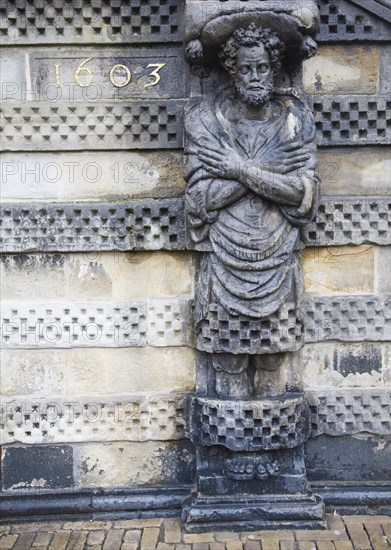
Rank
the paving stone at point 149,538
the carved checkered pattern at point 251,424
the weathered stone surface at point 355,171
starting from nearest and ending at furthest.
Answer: the paving stone at point 149,538 → the carved checkered pattern at point 251,424 → the weathered stone surface at point 355,171

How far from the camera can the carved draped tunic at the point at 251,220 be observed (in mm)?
4371

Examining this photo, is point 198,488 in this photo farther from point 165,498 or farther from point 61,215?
point 61,215

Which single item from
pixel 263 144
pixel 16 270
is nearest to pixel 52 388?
pixel 16 270

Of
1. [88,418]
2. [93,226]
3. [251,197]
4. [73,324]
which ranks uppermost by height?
[251,197]

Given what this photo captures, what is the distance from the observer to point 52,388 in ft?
16.0

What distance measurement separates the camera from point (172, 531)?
4609mm

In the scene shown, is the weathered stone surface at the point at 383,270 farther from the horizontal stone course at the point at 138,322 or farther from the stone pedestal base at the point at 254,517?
the stone pedestal base at the point at 254,517

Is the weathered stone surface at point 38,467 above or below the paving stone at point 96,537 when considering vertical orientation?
above

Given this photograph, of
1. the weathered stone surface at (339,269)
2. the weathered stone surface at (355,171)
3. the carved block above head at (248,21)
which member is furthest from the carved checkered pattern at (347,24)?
the weathered stone surface at (339,269)

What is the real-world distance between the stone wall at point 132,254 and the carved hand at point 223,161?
43 centimetres

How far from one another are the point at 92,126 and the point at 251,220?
4.43ft

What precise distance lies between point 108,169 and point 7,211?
31.0 inches

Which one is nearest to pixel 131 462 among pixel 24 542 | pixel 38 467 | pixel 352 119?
pixel 38 467

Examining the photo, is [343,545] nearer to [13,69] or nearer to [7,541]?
[7,541]
